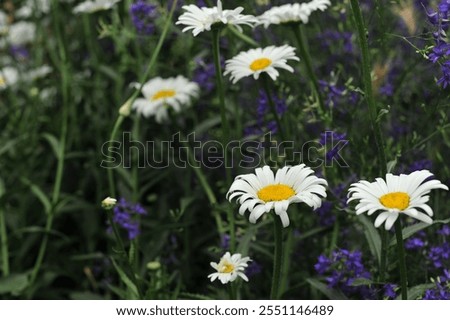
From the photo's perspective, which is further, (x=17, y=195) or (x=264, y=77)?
(x=17, y=195)

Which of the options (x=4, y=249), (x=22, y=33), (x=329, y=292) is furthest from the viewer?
(x=22, y=33)

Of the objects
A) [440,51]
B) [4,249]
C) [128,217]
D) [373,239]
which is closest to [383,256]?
[373,239]

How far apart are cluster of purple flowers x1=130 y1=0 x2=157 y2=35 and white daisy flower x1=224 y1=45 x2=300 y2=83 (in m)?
0.45

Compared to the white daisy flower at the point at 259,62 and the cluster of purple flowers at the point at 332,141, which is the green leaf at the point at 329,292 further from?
the white daisy flower at the point at 259,62

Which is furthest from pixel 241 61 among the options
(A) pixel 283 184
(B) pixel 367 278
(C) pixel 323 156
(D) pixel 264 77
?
(B) pixel 367 278

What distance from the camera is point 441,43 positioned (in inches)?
55.0

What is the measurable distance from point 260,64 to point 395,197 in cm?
52

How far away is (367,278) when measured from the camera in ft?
5.00

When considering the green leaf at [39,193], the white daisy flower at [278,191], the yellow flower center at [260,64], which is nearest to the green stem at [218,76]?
the yellow flower center at [260,64]

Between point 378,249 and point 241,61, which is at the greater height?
point 241,61

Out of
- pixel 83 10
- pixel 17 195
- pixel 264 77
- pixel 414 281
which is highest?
pixel 83 10

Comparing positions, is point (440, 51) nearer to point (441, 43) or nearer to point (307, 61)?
point (441, 43)

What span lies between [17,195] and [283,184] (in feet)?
3.87
